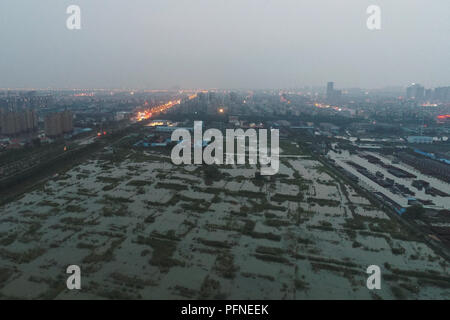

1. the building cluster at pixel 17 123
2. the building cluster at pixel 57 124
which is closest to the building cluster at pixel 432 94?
the building cluster at pixel 57 124

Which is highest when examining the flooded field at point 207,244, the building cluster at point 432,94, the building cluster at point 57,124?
the building cluster at point 432,94

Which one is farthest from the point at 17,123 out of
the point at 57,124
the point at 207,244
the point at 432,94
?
the point at 432,94

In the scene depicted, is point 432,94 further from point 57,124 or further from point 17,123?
point 17,123

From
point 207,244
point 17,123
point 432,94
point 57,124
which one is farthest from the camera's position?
point 432,94

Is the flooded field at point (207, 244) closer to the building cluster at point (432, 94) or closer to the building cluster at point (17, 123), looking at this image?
the building cluster at point (17, 123)

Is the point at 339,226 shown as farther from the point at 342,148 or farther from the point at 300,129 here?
the point at 300,129

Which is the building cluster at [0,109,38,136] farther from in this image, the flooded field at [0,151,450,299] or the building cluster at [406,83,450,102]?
the building cluster at [406,83,450,102]
